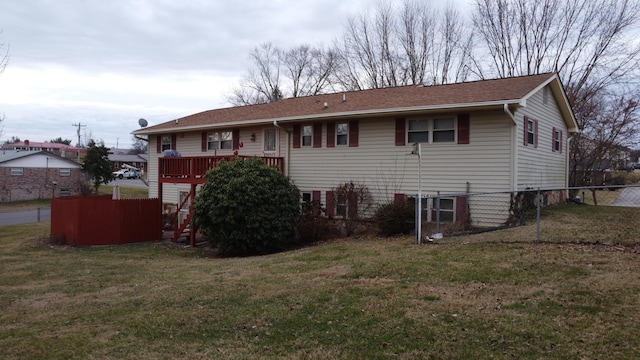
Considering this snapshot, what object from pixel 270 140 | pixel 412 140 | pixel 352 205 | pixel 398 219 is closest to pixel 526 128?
pixel 412 140

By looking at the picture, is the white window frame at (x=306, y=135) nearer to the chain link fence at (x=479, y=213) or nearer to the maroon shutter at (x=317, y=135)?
the maroon shutter at (x=317, y=135)

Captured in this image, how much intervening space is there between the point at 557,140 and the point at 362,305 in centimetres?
1440

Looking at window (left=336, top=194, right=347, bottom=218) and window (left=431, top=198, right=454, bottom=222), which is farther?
window (left=336, top=194, right=347, bottom=218)

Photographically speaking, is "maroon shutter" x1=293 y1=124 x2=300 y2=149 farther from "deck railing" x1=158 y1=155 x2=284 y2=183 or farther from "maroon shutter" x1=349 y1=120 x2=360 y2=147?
"maroon shutter" x1=349 y1=120 x2=360 y2=147

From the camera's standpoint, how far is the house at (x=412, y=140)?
41.5 feet

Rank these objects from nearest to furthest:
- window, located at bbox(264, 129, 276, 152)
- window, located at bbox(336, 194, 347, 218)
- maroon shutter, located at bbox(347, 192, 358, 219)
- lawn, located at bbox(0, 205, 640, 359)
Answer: lawn, located at bbox(0, 205, 640, 359), maroon shutter, located at bbox(347, 192, 358, 219), window, located at bbox(336, 194, 347, 218), window, located at bbox(264, 129, 276, 152)

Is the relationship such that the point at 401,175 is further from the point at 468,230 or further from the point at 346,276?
the point at 346,276

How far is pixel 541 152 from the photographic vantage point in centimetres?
1503

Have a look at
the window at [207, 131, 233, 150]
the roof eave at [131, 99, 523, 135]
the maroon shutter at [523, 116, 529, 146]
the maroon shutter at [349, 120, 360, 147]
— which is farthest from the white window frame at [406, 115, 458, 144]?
the window at [207, 131, 233, 150]

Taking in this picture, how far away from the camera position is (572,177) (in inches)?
872

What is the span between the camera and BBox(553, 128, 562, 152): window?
660 inches

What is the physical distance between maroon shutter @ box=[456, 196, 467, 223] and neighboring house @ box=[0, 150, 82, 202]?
37473mm

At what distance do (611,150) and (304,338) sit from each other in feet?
75.6

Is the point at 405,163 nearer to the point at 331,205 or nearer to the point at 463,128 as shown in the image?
the point at 463,128
